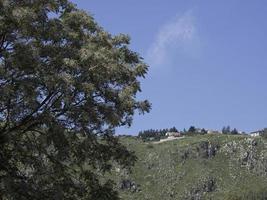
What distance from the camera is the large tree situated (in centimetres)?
1881

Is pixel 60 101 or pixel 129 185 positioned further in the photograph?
pixel 129 185

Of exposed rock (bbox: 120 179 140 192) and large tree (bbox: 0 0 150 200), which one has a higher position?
exposed rock (bbox: 120 179 140 192)

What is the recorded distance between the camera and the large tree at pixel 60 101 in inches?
741

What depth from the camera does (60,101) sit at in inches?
760

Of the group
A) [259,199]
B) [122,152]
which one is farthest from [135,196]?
[122,152]

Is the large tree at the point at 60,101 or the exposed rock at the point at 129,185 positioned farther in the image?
the exposed rock at the point at 129,185

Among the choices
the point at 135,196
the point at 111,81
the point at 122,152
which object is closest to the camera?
the point at 111,81

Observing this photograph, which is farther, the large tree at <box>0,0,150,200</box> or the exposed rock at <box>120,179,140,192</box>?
the exposed rock at <box>120,179,140,192</box>

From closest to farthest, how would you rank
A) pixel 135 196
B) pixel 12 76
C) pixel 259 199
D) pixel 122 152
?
pixel 12 76
pixel 122 152
pixel 259 199
pixel 135 196

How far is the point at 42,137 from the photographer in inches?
784

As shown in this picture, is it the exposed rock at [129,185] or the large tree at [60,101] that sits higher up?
the exposed rock at [129,185]

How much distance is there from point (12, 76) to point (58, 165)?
13.0 feet

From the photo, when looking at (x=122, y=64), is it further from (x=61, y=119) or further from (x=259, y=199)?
(x=259, y=199)

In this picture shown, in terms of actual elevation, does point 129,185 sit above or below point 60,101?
above
